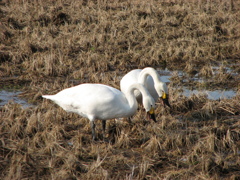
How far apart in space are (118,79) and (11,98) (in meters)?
2.15

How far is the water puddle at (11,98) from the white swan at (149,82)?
1.68 meters

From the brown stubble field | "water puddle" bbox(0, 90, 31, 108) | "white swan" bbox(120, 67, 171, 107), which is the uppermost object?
"white swan" bbox(120, 67, 171, 107)

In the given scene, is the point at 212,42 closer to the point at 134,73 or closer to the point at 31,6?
the point at 134,73

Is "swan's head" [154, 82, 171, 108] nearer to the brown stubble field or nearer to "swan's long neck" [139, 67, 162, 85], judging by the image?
"swan's long neck" [139, 67, 162, 85]

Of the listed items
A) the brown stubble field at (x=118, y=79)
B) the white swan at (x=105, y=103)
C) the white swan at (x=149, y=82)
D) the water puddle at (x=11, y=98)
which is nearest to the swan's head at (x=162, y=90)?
the white swan at (x=149, y=82)

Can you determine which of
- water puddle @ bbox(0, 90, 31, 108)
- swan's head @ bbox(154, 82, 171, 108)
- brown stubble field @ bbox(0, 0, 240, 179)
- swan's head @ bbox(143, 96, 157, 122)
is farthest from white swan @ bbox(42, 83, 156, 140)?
water puddle @ bbox(0, 90, 31, 108)

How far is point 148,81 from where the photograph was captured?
6.82 meters

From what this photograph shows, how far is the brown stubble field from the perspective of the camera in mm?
4977

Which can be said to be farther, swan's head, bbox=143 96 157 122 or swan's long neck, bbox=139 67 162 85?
swan's long neck, bbox=139 67 162 85

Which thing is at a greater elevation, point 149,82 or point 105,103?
point 105,103

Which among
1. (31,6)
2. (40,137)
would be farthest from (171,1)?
(40,137)

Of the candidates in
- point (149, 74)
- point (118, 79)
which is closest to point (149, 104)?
point (149, 74)

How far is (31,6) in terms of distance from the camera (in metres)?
14.5

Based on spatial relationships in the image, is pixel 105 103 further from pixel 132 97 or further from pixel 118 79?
pixel 118 79
